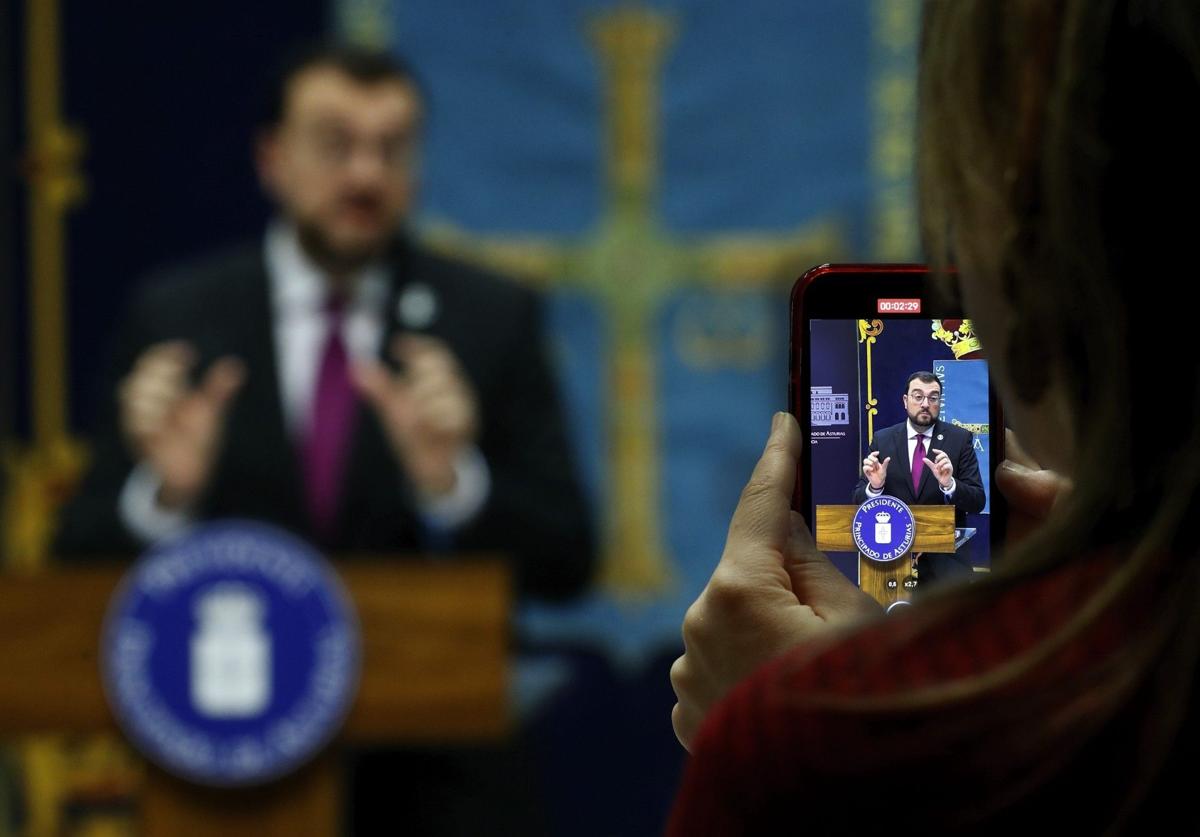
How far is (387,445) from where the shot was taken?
10.0 ft

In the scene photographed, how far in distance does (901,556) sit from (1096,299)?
0.22 meters

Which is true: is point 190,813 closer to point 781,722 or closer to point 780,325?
point 780,325

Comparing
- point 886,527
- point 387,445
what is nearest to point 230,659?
point 387,445

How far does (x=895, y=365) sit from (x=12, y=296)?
3.21 m

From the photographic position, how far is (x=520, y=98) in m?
3.49

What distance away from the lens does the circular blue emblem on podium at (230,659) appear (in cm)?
263

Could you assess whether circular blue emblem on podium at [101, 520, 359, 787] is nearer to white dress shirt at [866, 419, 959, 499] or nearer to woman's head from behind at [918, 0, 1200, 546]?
white dress shirt at [866, 419, 959, 499]

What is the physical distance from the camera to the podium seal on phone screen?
0.61 meters

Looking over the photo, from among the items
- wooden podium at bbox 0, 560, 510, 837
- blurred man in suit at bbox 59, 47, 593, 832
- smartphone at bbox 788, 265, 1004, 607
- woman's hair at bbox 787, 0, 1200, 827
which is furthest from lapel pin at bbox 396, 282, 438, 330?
woman's hair at bbox 787, 0, 1200, 827

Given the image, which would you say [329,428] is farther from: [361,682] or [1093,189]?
[1093,189]

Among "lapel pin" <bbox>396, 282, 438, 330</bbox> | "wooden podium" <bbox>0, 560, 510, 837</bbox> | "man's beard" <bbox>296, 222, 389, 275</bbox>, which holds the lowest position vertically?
"wooden podium" <bbox>0, 560, 510, 837</bbox>

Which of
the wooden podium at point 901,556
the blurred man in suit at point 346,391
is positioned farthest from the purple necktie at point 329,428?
the wooden podium at point 901,556

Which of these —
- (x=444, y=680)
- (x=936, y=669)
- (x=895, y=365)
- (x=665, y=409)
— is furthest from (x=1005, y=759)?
(x=665, y=409)

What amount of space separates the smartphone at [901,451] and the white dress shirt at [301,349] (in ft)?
8.00
